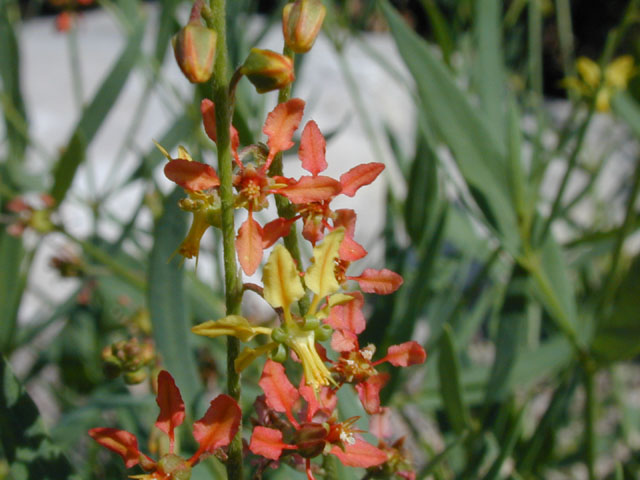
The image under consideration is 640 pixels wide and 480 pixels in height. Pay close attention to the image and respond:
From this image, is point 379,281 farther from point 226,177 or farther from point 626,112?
point 626,112

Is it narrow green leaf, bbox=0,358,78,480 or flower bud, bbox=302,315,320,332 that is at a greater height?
flower bud, bbox=302,315,320,332

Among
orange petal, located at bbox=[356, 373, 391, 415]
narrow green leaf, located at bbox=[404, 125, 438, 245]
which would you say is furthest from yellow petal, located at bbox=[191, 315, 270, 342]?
narrow green leaf, located at bbox=[404, 125, 438, 245]

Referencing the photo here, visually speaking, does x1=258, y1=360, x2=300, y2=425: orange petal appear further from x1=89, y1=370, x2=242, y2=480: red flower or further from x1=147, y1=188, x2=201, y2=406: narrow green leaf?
x1=147, y1=188, x2=201, y2=406: narrow green leaf

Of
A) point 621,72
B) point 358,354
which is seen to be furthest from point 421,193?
point 621,72

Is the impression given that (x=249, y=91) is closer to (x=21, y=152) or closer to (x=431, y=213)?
(x=431, y=213)

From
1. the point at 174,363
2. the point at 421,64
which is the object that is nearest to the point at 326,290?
the point at 174,363
